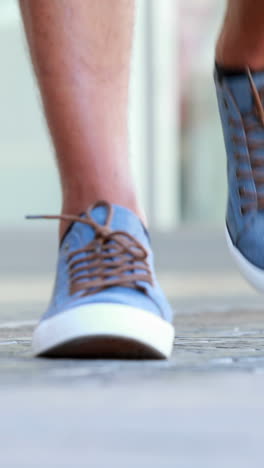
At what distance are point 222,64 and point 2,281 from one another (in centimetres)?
184

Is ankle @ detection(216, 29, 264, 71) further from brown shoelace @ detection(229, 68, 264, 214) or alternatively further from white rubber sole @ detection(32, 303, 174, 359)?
white rubber sole @ detection(32, 303, 174, 359)

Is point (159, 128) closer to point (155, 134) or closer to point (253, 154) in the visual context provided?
point (155, 134)

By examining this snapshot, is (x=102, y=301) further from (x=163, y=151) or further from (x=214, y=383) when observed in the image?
(x=163, y=151)

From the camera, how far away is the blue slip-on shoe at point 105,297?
88 cm

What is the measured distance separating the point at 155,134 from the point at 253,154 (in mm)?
4450

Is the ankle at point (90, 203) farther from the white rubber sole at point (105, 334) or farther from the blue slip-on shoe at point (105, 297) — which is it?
the white rubber sole at point (105, 334)

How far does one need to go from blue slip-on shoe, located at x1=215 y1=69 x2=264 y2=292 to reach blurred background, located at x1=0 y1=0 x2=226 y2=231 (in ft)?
14.2

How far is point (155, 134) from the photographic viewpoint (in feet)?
18.6

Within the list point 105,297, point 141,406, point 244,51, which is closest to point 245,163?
point 244,51

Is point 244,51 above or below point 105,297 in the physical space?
above

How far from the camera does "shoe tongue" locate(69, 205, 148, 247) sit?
1.02 m

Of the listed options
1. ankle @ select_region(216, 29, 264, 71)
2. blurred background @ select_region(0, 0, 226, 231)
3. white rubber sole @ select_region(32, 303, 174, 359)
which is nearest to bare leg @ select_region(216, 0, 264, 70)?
ankle @ select_region(216, 29, 264, 71)

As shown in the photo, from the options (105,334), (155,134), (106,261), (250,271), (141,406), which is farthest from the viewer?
(155,134)

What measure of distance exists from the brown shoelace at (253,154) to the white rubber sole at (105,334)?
0.34 meters
